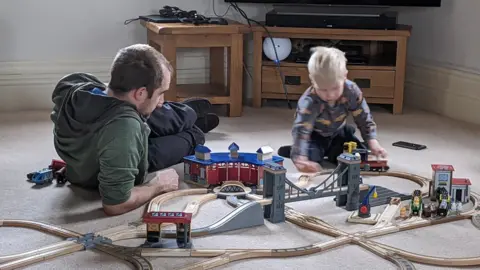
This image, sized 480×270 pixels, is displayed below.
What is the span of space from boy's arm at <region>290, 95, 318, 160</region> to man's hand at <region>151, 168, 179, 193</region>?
1.41 ft

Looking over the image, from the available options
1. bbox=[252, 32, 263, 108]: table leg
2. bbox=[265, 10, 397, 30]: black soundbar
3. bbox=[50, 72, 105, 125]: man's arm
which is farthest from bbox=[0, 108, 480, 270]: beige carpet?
bbox=[265, 10, 397, 30]: black soundbar

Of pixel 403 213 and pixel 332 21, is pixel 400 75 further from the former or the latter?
pixel 403 213

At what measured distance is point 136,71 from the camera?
183cm

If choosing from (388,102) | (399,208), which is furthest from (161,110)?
(388,102)

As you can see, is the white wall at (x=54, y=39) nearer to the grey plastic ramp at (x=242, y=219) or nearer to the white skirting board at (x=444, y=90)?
the white skirting board at (x=444, y=90)

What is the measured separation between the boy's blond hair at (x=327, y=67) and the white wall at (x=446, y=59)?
1.10m

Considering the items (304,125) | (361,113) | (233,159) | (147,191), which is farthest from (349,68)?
(147,191)

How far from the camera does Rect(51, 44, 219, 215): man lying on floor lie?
1.77m

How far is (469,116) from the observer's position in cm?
305

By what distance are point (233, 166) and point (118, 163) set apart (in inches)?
15.3

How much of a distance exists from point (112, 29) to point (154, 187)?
1547mm

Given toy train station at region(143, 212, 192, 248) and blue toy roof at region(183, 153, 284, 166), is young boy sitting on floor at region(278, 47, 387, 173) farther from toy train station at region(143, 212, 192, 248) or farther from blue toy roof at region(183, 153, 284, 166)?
toy train station at region(143, 212, 192, 248)

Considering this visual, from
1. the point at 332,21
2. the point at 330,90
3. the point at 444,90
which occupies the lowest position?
the point at 444,90

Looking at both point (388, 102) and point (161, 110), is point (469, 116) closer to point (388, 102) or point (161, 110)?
point (388, 102)
